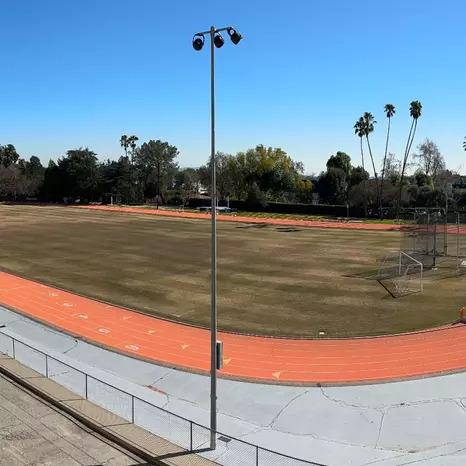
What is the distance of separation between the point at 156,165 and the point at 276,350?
419ft

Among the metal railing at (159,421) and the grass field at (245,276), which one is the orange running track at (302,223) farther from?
the metal railing at (159,421)

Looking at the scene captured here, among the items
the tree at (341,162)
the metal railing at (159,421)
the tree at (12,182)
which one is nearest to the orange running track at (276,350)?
the metal railing at (159,421)

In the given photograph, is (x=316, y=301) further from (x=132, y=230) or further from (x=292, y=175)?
(x=292, y=175)

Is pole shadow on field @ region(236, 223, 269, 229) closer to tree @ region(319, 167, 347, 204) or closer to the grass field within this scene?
the grass field

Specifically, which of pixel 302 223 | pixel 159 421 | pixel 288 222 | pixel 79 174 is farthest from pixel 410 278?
pixel 79 174

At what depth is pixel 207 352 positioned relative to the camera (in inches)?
854

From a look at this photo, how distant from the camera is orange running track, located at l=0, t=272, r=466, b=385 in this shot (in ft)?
63.2

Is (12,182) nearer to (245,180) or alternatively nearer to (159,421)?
(245,180)

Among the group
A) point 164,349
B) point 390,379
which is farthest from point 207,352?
point 390,379

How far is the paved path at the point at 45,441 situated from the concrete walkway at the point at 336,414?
3134 millimetres

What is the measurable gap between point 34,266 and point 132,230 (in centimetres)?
2895

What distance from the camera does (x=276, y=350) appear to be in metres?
21.9

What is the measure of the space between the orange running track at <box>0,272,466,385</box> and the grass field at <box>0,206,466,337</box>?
1.52 meters

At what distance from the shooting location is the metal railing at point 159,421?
41.7ft
